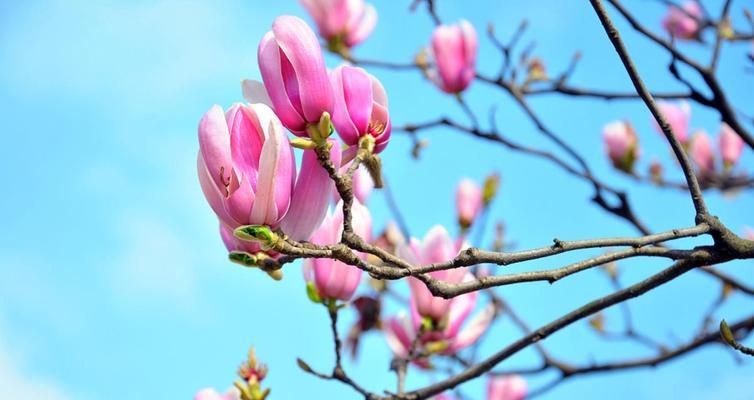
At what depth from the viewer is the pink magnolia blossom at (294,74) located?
103 cm

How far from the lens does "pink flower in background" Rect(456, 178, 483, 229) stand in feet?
10.5

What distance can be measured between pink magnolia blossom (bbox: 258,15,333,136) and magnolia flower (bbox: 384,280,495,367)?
2.62 ft

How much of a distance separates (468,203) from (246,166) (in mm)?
2282

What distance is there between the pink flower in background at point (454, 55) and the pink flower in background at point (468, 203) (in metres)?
0.60

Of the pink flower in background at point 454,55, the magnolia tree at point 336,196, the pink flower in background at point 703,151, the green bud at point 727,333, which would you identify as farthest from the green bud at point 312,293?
the pink flower in background at point 703,151

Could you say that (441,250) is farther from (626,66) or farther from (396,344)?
(626,66)

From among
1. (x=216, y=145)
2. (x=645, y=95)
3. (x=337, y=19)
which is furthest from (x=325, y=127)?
(x=337, y=19)

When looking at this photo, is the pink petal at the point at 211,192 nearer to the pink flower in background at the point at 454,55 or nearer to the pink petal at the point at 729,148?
the pink flower in background at the point at 454,55

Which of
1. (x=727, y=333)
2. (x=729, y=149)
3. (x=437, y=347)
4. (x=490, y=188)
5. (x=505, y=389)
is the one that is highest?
(x=729, y=149)

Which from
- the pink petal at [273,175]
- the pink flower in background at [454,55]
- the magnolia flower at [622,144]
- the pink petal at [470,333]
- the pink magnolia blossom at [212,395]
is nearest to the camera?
the pink petal at [273,175]

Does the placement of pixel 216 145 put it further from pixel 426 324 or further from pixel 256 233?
pixel 426 324

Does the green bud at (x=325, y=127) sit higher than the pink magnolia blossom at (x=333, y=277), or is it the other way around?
the pink magnolia blossom at (x=333, y=277)

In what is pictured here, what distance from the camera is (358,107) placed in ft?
3.62

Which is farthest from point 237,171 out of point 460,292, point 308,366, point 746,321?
point 746,321
